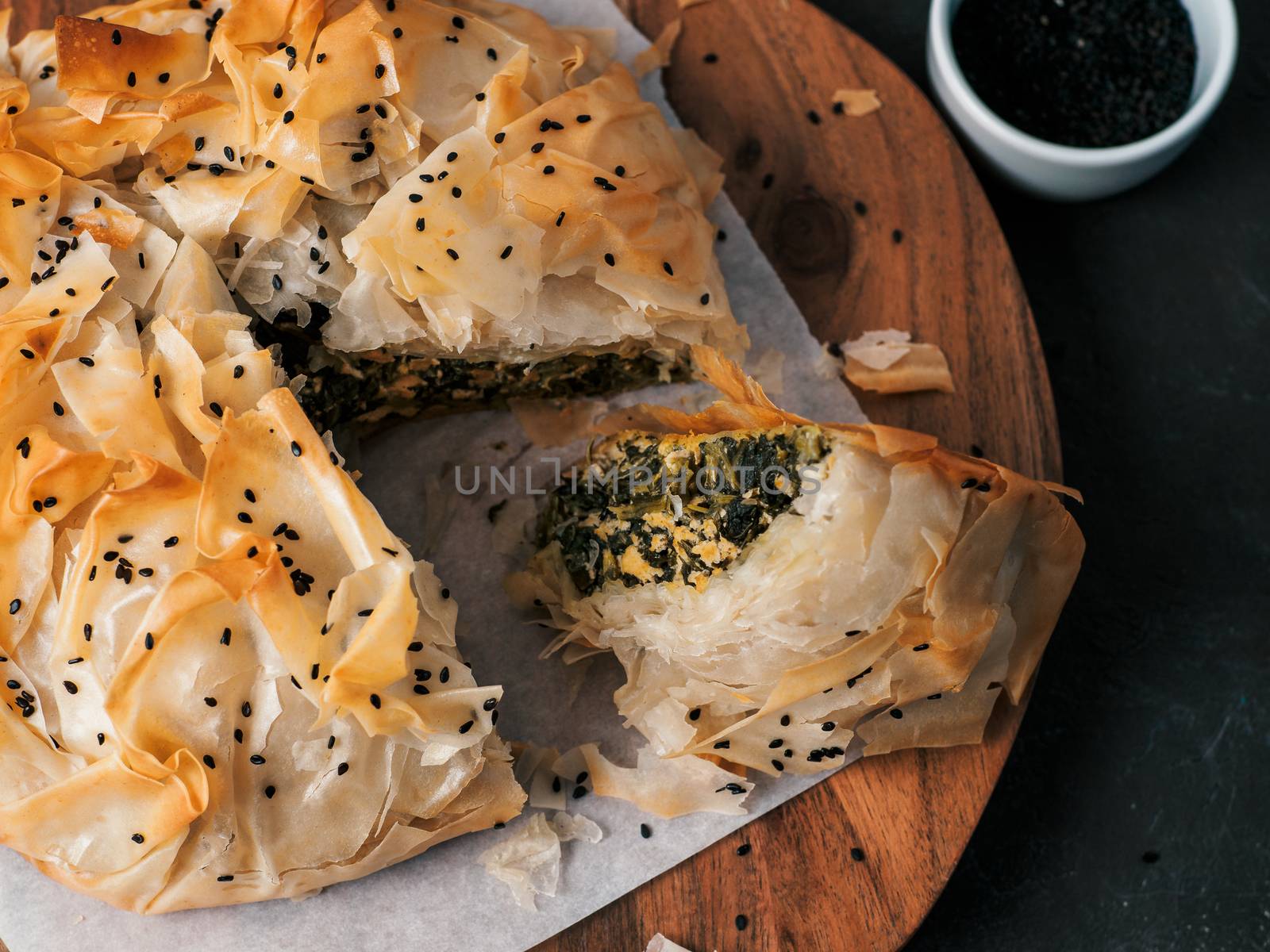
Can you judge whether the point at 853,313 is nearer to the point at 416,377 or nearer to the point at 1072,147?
the point at 1072,147

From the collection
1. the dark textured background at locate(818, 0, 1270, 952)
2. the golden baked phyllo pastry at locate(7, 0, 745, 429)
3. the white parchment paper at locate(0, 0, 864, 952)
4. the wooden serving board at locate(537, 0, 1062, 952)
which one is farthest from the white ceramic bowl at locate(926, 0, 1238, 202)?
the golden baked phyllo pastry at locate(7, 0, 745, 429)

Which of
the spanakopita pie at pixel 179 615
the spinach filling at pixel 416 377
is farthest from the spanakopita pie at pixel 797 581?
the spanakopita pie at pixel 179 615

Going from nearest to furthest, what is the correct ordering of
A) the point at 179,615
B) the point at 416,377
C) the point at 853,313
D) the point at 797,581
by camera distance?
the point at 179,615 → the point at 797,581 → the point at 416,377 → the point at 853,313

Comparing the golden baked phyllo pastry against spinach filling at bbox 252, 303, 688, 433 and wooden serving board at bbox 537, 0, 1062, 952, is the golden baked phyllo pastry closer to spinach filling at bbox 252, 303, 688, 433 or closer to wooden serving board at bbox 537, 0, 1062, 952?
spinach filling at bbox 252, 303, 688, 433

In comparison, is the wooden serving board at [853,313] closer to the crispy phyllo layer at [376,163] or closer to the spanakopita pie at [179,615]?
the crispy phyllo layer at [376,163]

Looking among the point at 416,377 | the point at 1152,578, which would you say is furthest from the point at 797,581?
the point at 1152,578

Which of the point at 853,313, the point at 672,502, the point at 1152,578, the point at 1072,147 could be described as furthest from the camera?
the point at 1152,578
